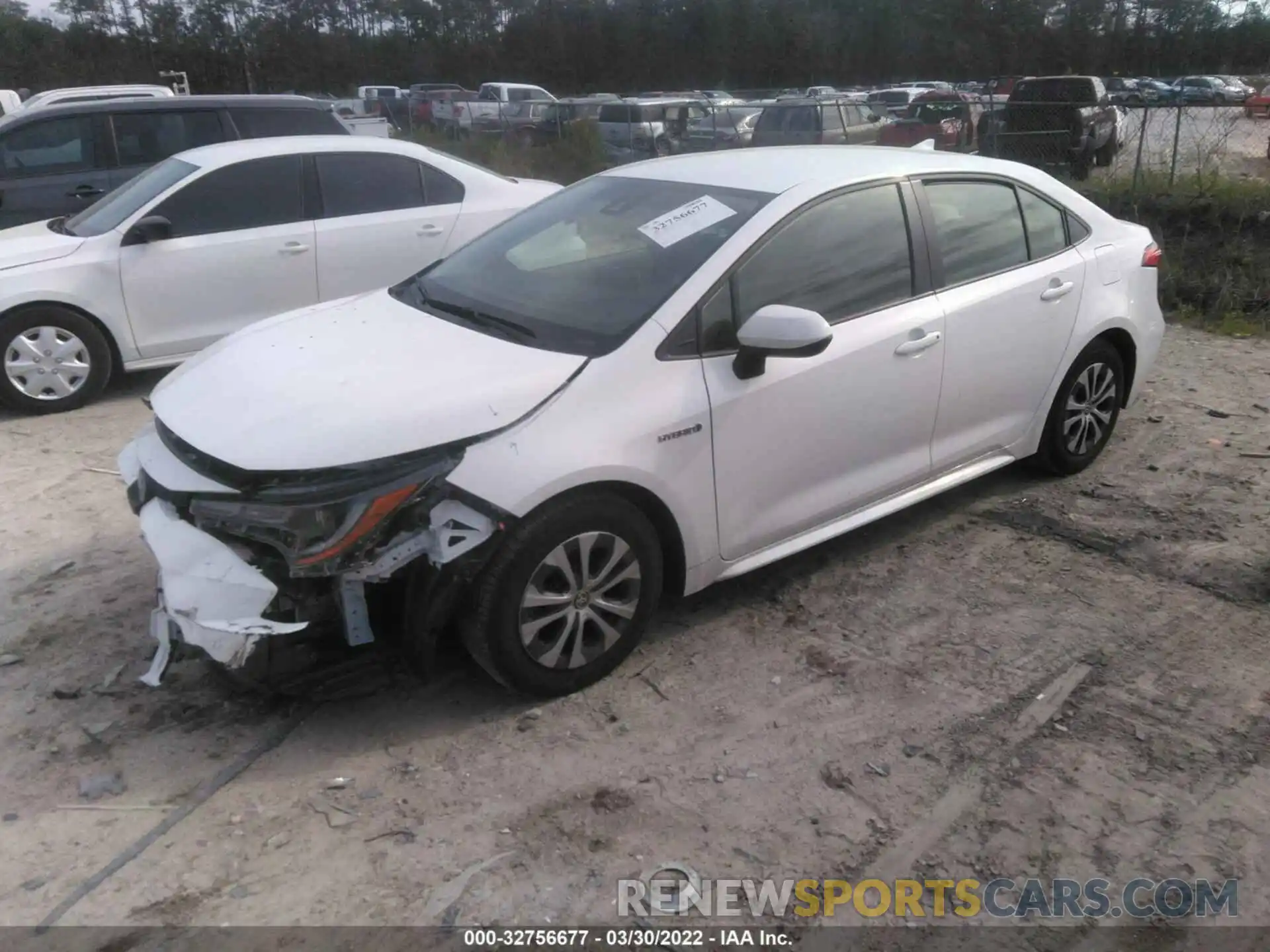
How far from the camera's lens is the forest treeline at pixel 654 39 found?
51.5m

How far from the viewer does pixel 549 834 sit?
305 cm

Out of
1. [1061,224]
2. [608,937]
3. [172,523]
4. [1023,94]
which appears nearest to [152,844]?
[172,523]

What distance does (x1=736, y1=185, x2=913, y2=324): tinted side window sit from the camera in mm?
3928

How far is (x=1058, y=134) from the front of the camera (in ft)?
45.6

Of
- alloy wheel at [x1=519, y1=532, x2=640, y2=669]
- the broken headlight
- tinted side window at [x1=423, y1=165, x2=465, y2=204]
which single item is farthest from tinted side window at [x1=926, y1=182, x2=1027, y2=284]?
tinted side window at [x1=423, y1=165, x2=465, y2=204]

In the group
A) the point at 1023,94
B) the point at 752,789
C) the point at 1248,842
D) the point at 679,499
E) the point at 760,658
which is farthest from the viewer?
the point at 1023,94

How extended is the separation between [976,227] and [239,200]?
482cm

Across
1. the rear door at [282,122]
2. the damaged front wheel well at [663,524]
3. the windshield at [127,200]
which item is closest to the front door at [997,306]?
the damaged front wheel well at [663,524]

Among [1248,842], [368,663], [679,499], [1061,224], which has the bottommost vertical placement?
[1248,842]

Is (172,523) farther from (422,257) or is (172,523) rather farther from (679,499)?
(422,257)

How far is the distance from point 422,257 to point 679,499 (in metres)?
4.64

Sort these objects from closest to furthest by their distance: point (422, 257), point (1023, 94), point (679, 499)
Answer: point (679, 499)
point (422, 257)
point (1023, 94)

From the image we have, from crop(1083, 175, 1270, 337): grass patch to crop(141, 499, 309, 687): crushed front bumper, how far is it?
8.20 meters

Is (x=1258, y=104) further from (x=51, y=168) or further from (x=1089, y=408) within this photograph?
(x=51, y=168)
